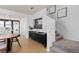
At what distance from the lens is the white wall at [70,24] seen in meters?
2.23

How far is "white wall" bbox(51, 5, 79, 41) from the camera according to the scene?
2229 mm

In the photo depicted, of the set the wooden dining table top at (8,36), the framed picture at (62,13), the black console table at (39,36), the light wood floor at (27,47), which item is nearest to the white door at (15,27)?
the wooden dining table top at (8,36)

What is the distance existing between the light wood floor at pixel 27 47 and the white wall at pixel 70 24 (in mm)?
678

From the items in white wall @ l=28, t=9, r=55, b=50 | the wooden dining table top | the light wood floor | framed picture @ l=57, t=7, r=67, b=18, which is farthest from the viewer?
framed picture @ l=57, t=7, r=67, b=18

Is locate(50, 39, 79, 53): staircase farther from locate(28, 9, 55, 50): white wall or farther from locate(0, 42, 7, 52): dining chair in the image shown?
locate(0, 42, 7, 52): dining chair

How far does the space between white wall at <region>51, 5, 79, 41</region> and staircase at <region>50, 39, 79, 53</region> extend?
0.17 meters

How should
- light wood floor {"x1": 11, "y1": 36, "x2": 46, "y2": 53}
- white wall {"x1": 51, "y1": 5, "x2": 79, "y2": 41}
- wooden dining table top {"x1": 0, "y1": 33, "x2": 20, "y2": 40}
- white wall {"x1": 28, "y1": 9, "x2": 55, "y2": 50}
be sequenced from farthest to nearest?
white wall {"x1": 51, "y1": 5, "x2": 79, "y2": 41} → white wall {"x1": 28, "y1": 9, "x2": 55, "y2": 50} → light wood floor {"x1": 11, "y1": 36, "x2": 46, "y2": 53} → wooden dining table top {"x1": 0, "y1": 33, "x2": 20, "y2": 40}

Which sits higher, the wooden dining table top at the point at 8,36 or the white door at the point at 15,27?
the white door at the point at 15,27

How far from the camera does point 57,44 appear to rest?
2.17 metres

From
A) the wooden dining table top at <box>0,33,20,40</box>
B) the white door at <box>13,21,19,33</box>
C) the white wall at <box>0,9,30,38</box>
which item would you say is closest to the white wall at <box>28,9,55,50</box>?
the white wall at <box>0,9,30,38</box>

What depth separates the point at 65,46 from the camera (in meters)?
2.01

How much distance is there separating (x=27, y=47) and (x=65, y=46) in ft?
2.95

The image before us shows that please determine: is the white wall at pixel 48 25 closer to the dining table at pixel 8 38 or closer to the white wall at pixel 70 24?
the white wall at pixel 70 24
